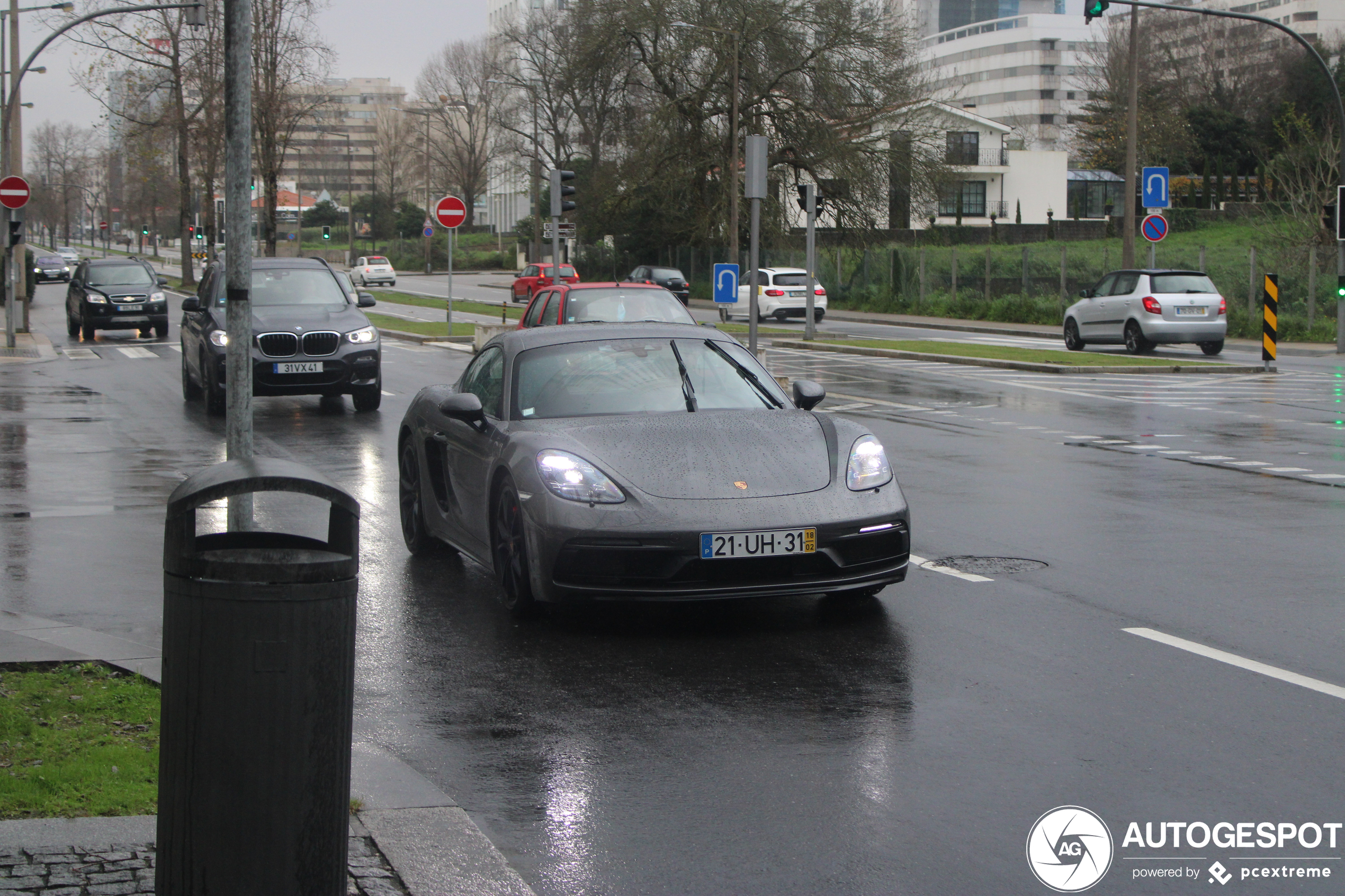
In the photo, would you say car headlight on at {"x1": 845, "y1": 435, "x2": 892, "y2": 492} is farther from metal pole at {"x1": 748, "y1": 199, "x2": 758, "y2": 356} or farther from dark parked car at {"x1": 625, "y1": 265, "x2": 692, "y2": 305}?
dark parked car at {"x1": 625, "y1": 265, "x2": 692, "y2": 305}

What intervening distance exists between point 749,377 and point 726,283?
1754cm

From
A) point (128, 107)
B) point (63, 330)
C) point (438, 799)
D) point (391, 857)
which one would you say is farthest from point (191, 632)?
point (128, 107)

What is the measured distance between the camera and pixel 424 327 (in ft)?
123

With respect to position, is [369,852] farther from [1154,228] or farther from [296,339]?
[1154,228]

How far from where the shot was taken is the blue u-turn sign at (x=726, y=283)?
83.6 feet

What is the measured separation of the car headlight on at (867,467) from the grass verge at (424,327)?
26879 mm

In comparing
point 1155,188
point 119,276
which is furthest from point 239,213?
point 119,276

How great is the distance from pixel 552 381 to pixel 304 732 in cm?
482

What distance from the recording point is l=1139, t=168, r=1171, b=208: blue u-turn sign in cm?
3128

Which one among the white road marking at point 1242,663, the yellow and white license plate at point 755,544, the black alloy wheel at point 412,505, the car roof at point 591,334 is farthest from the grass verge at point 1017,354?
the yellow and white license plate at point 755,544

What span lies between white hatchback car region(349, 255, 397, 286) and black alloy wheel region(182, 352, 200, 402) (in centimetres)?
5702

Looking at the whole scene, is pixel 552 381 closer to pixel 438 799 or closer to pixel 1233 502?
pixel 438 799

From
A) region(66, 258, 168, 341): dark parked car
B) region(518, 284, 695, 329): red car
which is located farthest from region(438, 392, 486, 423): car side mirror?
region(66, 258, 168, 341): dark parked car

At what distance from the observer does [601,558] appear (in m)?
6.74
